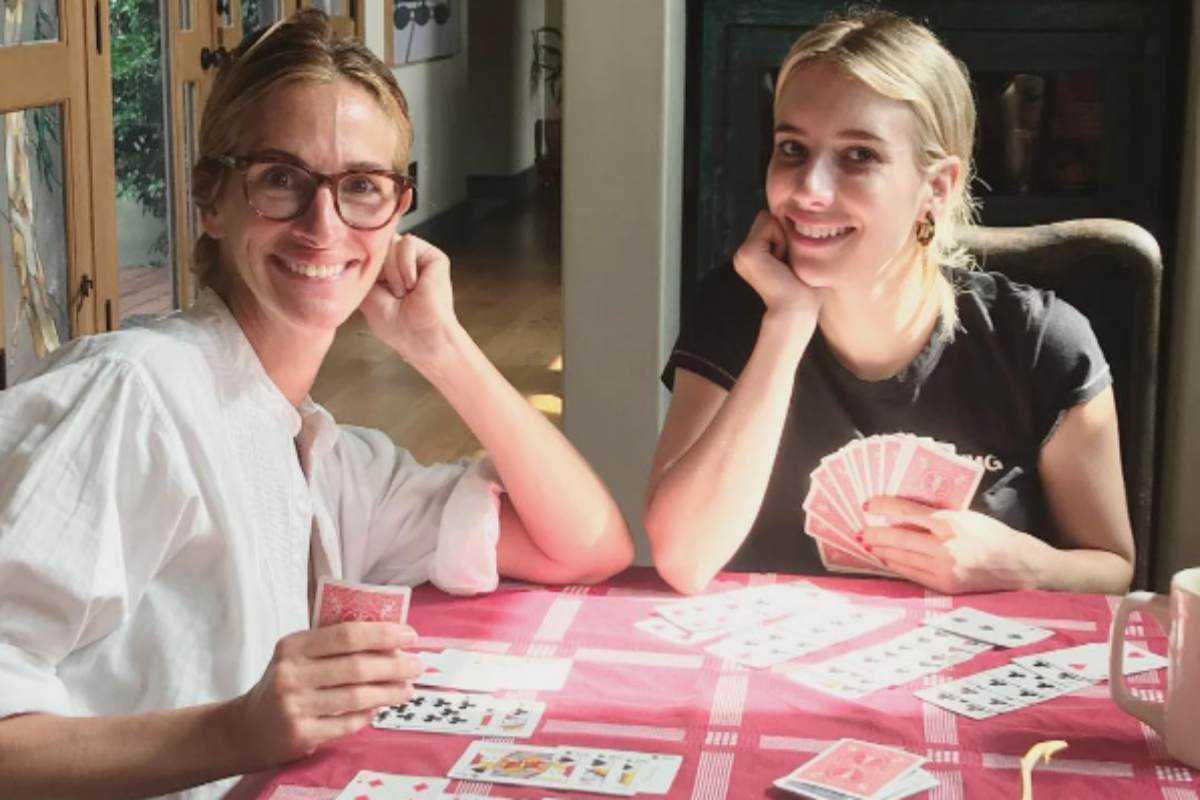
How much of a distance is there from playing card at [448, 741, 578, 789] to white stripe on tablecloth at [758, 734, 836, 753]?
0.55 ft

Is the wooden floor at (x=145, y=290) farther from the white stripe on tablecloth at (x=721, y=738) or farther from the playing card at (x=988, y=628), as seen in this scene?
the white stripe on tablecloth at (x=721, y=738)

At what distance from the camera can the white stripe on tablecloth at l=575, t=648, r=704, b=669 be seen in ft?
5.28

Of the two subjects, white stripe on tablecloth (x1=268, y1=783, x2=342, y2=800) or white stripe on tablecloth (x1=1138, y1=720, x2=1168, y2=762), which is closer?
white stripe on tablecloth (x1=268, y1=783, x2=342, y2=800)

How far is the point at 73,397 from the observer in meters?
1.39

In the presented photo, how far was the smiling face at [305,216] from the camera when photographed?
1605 mm

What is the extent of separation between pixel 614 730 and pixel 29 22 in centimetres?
354

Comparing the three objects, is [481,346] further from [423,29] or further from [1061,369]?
[1061,369]

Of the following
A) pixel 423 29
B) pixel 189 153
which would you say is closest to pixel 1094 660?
pixel 189 153

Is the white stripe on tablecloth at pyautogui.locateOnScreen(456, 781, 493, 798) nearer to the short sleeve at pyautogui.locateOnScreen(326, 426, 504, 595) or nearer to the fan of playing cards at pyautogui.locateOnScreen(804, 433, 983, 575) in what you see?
the short sleeve at pyautogui.locateOnScreen(326, 426, 504, 595)

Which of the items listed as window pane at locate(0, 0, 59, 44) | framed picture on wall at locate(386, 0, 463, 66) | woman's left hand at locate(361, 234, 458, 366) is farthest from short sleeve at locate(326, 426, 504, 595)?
framed picture on wall at locate(386, 0, 463, 66)

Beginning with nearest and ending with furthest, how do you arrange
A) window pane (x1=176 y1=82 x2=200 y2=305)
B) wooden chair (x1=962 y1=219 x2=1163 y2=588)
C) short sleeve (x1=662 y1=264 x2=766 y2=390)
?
short sleeve (x1=662 y1=264 x2=766 y2=390) < wooden chair (x1=962 y1=219 x2=1163 y2=588) < window pane (x1=176 y1=82 x2=200 y2=305)

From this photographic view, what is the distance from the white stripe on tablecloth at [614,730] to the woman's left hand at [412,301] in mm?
533

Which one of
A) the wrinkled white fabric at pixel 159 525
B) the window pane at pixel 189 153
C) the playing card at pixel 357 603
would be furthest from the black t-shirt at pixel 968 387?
the window pane at pixel 189 153

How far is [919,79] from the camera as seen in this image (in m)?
2.08
